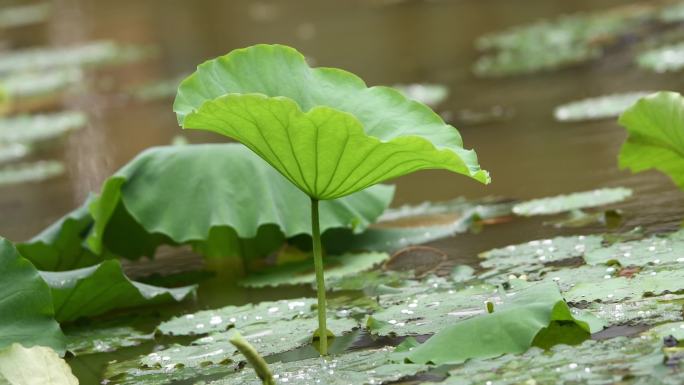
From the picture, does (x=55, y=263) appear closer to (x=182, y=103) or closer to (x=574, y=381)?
(x=182, y=103)

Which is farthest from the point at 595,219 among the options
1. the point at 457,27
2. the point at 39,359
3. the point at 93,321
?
the point at 457,27

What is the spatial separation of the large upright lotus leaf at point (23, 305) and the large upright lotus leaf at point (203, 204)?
1.68ft

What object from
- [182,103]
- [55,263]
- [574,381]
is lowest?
[574,381]

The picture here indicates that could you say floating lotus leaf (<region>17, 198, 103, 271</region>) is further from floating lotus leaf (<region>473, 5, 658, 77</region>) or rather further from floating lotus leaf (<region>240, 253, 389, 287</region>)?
floating lotus leaf (<region>473, 5, 658, 77</region>)

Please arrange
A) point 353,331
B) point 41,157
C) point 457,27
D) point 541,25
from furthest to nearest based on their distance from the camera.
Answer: point 457,27, point 541,25, point 41,157, point 353,331

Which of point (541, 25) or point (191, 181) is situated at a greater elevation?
point (541, 25)

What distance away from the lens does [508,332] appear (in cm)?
164

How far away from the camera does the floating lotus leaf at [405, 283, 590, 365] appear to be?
→ 1.62m

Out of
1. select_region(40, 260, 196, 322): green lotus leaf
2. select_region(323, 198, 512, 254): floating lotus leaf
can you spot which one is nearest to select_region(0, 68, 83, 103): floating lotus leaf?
select_region(323, 198, 512, 254): floating lotus leaf

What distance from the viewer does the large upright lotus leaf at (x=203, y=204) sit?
240 centimetres

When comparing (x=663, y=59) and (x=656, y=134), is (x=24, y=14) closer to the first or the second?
(x=663, y=59)

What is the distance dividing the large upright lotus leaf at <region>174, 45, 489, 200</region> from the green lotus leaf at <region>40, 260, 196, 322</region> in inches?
16.3

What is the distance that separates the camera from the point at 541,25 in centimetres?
650

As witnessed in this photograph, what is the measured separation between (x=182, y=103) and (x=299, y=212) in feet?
2.21
